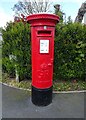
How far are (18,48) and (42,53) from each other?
1.66 m

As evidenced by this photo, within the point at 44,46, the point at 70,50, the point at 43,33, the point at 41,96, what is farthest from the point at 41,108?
the point at 70,50

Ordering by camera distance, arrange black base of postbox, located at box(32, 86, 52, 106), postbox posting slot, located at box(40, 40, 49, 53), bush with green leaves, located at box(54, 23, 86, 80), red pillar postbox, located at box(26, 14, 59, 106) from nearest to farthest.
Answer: red pillar postbox, located at box(26, 14, 59, 106)
postbox posting slot, located at box(40, 40, 49, 53)
black base of postbox, located at box(32, 86, 52, 106)
bush with green leaves, located at box(54, 23, 86, 80)

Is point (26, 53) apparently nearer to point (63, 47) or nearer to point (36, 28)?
point (63, 47)

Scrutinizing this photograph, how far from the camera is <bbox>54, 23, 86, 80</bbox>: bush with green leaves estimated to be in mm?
5133

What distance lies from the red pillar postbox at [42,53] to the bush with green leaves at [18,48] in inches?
52.8

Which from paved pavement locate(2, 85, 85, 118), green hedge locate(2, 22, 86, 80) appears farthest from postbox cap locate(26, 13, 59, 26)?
paved pavement locate(2, 85, 85, 118)

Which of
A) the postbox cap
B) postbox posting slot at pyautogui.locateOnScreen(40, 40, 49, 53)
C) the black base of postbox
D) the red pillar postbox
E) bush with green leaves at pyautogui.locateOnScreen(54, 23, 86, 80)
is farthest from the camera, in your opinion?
bush with green leaves at pyautogui.locateOnScreen(54, 23, 86, 80)

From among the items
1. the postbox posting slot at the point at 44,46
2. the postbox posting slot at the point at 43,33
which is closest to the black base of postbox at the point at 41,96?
the postbox posting slot at the point at 44,46

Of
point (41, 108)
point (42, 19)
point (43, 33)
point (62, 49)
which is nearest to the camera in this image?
point (42, 19)

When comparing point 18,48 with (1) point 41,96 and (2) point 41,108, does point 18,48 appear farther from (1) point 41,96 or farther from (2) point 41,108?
(2) point 41,108

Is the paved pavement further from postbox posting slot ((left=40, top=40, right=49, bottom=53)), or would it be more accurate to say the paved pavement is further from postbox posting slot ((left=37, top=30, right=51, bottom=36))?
postbox posting slot ((left=37, top=30, right=51, bottom=36))

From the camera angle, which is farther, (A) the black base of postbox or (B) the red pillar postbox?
(A) the black base of postbox

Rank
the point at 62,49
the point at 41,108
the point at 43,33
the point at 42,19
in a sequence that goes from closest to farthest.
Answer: the point at 42,19 → the point at 43,33 → the point at 41,108 → the point at 62,49

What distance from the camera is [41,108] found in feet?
Result: 12.7
